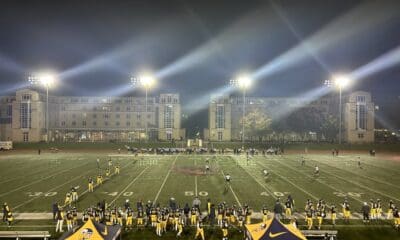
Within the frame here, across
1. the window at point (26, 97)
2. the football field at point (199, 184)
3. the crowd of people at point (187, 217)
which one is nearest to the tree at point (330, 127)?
the football field at point (199, 184)

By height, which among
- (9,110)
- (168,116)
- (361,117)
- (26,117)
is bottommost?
(26,117)

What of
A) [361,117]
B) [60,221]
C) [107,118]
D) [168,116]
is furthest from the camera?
[107,118]

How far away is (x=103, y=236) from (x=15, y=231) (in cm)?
621

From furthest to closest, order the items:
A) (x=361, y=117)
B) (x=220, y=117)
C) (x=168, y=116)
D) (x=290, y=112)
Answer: (x=290, y=112)
(x=168, y=116)
(x=220, y=117)
(x=361, y=117)

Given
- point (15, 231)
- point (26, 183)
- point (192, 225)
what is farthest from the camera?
point (26, 183)

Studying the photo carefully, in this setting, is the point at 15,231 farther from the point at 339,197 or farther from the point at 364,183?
the point at 364,183

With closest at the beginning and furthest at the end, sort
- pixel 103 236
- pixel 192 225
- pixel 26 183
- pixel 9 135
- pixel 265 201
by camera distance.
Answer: pixel 103 236, pixel 192 225, pixel 265 201, pixel 26 183, pixel 9 135

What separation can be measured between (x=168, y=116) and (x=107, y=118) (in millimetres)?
19420

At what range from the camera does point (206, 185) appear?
30.8 m

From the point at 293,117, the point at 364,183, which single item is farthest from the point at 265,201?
the point at 293,117

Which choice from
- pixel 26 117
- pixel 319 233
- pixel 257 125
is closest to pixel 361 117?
pixel 257 125

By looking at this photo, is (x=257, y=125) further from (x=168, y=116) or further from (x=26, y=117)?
(x=26, y=117)

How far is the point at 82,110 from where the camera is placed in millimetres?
102812

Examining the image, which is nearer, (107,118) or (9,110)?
(9,110)
